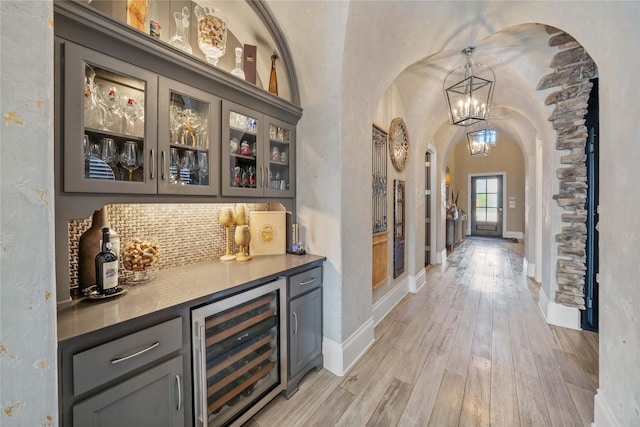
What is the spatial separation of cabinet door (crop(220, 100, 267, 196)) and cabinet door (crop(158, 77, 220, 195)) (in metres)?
0.06

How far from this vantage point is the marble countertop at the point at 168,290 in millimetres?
938

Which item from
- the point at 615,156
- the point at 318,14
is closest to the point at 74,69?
the point at 318,14

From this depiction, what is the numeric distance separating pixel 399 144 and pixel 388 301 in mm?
2063

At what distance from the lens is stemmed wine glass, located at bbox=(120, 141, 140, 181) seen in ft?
3.97

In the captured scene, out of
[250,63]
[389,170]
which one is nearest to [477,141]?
[389,170]

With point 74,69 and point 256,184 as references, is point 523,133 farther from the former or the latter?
point 74,69

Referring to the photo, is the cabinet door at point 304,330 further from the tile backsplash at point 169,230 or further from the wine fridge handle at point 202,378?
the tile backsplash at point 169,230

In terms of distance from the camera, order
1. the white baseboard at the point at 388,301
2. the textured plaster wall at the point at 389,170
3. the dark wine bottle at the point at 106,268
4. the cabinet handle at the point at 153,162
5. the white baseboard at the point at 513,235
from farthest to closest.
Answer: the white baseboard at the point at 513,235 → the textured plaster wall at the point at 389,170 → the white baseboard at the point at 388,301 → the cabinet handle at the point at 153,162 → the dark wine bottle at the point at 106,268

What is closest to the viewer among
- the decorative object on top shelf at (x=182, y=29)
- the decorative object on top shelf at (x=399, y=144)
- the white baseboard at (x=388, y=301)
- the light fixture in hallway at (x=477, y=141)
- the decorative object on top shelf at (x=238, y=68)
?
the decorative object on top shelf at (x=182, y=29)

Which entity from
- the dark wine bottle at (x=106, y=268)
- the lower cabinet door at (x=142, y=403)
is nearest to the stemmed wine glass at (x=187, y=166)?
the dark wine bottle at (x=106, y=268)

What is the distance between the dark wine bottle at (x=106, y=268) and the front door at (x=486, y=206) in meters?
11.2

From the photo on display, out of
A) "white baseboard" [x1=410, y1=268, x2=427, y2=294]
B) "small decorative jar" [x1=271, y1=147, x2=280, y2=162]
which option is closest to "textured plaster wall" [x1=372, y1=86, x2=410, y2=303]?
"white baseboard" [x1=410, y1=268, x2=427, y2=294]

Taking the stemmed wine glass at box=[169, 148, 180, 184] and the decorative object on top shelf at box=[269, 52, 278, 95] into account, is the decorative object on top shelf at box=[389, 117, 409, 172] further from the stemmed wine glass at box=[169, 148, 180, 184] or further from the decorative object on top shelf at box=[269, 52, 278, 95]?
the stemmed wine glass at box=[169, 148, 180, 184]

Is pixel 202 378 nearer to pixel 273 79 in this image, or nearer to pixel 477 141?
pixel 273 79
